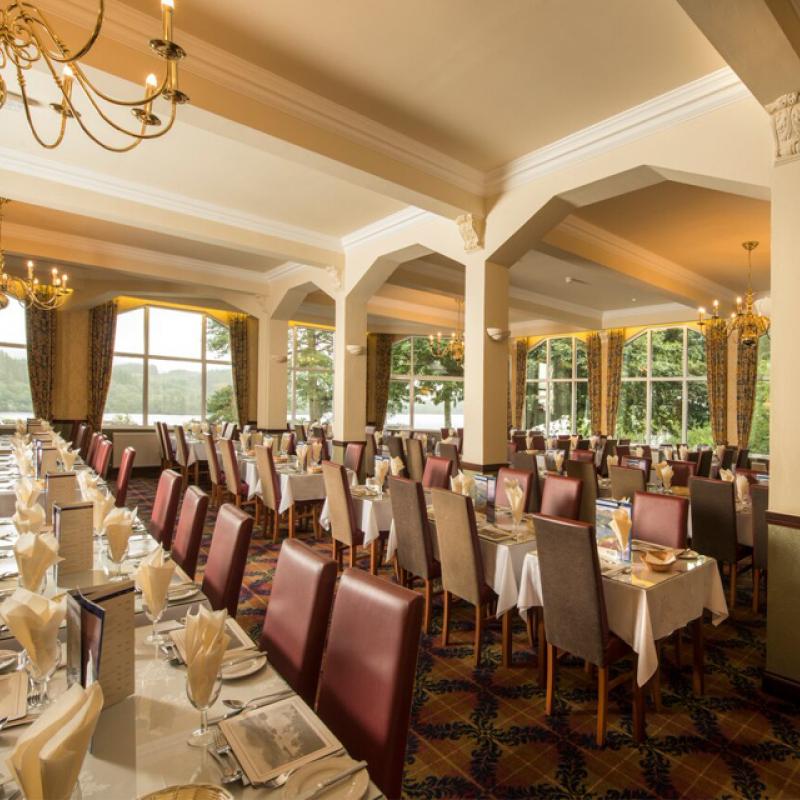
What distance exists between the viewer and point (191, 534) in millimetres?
2713

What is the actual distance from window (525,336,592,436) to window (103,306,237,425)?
7.40 m

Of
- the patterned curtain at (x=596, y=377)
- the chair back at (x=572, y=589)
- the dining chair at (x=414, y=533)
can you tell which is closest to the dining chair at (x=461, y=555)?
the dining chair at (x=414, y=533)

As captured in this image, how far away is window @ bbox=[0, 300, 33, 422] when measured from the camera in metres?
9.27

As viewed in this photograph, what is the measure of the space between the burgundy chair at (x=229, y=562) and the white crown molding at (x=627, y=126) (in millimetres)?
3878

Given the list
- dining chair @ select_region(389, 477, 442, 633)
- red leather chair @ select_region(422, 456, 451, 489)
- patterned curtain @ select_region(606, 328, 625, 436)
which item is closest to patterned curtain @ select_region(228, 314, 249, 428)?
red leather chair @ select_region(422, 456, 451, 489)

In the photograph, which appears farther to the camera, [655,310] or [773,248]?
[655,310]

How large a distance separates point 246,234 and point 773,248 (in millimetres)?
5343

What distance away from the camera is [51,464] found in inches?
163

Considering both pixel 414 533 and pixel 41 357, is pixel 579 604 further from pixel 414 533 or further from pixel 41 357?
pixel 41 357

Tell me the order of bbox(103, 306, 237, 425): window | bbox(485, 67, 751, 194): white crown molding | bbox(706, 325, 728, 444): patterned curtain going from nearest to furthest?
bbox(485, 67, 751, 194): white crown molding
bbox(706, 325, 728, 444): patterned curtain
bbox(103, 306, 237, 425): window

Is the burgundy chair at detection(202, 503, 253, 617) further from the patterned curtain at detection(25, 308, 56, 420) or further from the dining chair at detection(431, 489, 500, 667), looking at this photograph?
the patterned curtain at detection(25, 308, 56, 420)

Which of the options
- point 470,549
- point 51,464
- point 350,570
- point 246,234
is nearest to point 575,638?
point 470,549

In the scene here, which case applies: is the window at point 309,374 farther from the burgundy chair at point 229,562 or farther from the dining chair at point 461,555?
the burgundy chair at point 229,562

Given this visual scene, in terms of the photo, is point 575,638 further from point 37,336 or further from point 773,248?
point 37,336
